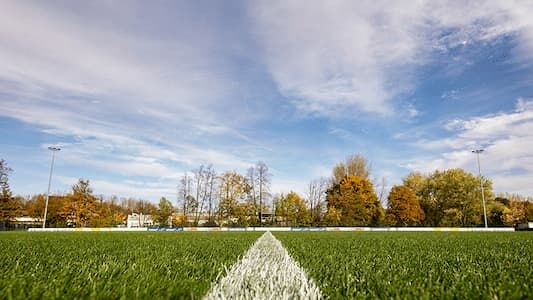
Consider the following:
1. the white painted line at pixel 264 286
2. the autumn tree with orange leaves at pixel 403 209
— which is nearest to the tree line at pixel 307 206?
the autumn tree with orange leaves at pixel 403 209

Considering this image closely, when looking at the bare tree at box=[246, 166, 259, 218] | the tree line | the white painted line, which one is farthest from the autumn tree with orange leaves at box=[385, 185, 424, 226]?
the white painted line

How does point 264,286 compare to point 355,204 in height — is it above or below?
below

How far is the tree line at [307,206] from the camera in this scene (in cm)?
3878

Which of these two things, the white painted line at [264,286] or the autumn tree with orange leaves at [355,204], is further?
the autumn tree with orange leaves at [355,204]

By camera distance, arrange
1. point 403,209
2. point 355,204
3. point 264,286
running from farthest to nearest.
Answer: point 403,209 → point 355,204 → point 264,286

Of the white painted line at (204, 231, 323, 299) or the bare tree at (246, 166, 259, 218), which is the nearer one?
the white painted line at (204, 231, 323, 299)

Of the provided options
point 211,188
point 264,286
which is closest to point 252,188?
point 211,188

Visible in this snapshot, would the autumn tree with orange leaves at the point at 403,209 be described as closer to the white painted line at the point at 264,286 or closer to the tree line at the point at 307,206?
the tree line at the point at 307,206

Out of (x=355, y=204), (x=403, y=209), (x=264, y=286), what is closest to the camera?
Answer: (x=264, y=286)

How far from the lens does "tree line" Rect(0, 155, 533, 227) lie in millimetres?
38781

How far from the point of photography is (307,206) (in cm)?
4338

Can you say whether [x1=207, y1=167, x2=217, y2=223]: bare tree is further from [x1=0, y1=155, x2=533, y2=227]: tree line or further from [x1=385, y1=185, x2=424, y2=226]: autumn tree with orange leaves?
[x1=385, y1=185, x2=424, y2=226]: autumn tree with orange leaves

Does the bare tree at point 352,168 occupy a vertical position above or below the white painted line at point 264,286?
above

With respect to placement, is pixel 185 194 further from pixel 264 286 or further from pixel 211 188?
pixel 264 286
